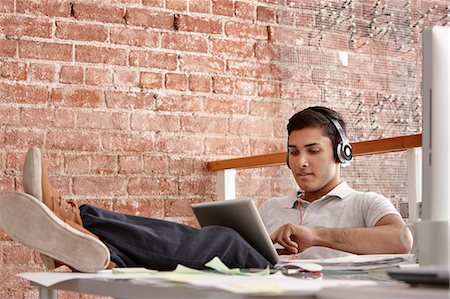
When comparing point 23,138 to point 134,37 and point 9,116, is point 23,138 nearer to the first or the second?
point 9,116

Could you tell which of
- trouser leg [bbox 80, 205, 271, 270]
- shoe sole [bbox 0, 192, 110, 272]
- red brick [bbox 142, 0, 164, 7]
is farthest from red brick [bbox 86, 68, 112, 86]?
shoe sole [bbox 0, 192, 110, 272]

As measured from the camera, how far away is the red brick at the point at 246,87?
3.48 m

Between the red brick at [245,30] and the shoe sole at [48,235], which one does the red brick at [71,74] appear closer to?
the red brick at [245,30]

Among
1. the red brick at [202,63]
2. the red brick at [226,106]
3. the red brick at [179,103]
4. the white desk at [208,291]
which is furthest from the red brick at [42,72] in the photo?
the white desk at [208,291]

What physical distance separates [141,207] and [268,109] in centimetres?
71

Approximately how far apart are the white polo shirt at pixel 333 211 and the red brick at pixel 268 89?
0.94 meters

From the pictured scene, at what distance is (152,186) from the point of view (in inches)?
129

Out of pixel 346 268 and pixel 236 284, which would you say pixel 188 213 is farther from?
pixel 236 284

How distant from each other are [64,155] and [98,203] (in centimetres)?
23

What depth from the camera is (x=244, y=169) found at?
328 centimetres

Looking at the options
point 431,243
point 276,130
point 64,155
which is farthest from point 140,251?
point 276,130

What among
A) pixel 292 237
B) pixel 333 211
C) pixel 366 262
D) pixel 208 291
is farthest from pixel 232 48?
pixel 208 291

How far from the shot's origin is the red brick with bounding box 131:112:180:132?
3271mm

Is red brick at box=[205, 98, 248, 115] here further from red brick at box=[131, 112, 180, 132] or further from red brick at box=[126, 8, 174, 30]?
red brick at box=[126, 8, 174, 30]
